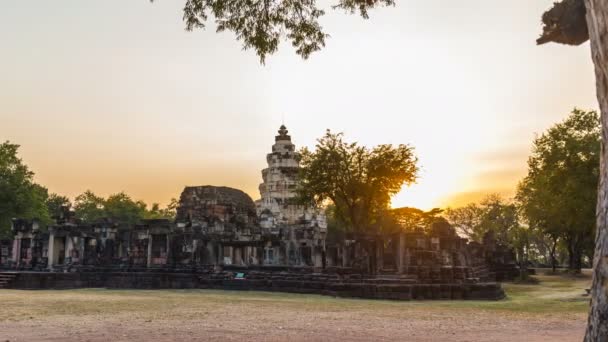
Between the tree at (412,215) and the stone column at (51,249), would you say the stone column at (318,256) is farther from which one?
the tree at (412,215)

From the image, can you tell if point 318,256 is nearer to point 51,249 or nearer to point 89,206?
point 51,249

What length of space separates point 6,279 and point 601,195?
27450 millimetres

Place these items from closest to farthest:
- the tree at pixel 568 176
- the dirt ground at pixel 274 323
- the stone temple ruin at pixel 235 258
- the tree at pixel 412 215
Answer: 1. the dirt ground at pixel 274 323
2. the stone temple ruin at pixel 235 258
3. the tree at pixel 568 176
4. the tree at pixel 412 215

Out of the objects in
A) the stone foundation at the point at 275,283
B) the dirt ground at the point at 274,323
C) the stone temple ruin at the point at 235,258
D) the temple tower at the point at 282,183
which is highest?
the temple tower at the point at 282,183

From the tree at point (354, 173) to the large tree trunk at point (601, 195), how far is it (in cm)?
3323

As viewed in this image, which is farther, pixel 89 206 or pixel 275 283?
pixel 89 206

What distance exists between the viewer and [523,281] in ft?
111

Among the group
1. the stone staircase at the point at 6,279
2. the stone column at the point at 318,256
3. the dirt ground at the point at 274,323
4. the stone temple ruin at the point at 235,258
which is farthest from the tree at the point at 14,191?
the dirt ground at the point at 274,323

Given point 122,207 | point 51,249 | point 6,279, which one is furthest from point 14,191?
point 122,207

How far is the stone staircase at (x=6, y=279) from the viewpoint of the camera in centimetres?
2588

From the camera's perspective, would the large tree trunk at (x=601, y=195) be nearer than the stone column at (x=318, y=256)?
Yes

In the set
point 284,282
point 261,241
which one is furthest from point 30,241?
point 284,282

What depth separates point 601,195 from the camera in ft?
17.8

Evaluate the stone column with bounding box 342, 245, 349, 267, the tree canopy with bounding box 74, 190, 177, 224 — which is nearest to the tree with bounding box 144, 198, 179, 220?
the tree canopy with bounding box 74, 190, 177, 224
